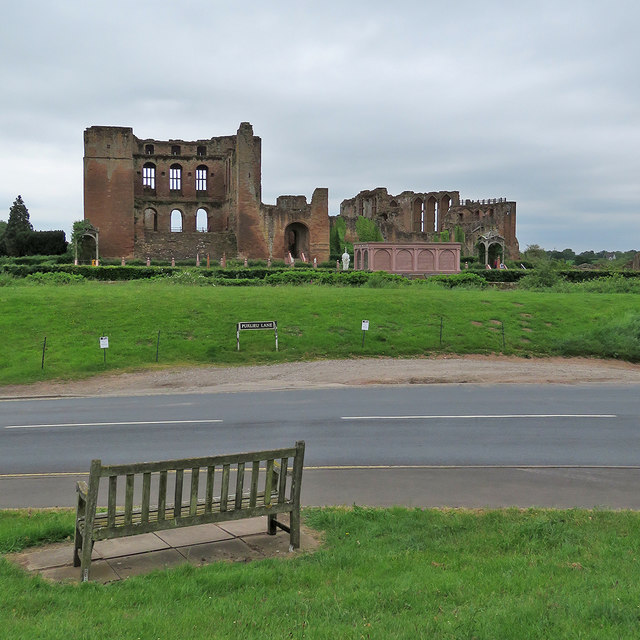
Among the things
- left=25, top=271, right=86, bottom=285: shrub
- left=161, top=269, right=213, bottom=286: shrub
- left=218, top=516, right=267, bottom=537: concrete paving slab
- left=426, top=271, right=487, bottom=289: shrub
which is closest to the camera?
left=218, top=516, right=267, bottom=537: concrete paving slab

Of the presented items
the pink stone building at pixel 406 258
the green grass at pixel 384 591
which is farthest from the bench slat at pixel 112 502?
the pink stone building at pixel 406 258

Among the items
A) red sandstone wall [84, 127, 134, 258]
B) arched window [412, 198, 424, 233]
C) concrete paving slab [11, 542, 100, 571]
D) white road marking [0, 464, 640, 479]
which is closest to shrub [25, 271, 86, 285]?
red sandstone wall [84, 127, 134, 258]

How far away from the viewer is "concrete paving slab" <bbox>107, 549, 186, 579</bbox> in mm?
5926

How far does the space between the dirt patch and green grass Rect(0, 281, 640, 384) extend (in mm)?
1090

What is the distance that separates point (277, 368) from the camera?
21.4 m

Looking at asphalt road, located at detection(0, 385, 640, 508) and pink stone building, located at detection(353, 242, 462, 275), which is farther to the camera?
pink stone building, located at detection(353, 242, 462, 275)

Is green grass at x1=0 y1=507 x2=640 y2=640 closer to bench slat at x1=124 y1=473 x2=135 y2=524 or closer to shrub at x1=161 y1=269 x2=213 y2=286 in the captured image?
bench slat at x1=124 y1=473 x2=135 y2=524

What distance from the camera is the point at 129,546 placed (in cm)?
652

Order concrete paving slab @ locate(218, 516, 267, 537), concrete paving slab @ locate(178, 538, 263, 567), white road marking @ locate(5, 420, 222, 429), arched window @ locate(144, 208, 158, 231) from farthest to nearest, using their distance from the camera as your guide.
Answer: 1. arched window @ locate(144, 208, 158, 231)
2. white road marking @ locate(5, 420, 222, 429)
3. concrete paving slab @ locate(218, 516, 267, 537)
4. concrete paving slab @ locate(178, 538, 263, 567)

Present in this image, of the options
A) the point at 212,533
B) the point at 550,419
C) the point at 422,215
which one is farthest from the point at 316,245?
the point at 212,533

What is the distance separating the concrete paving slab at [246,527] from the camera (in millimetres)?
7016

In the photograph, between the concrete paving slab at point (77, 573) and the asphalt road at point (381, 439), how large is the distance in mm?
2551

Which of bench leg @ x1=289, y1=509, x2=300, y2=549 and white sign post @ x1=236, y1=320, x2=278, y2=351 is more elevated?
white sign post @ x1=236, y1=320, x2=278, y2=351

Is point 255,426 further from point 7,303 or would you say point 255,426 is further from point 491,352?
point 7,303
